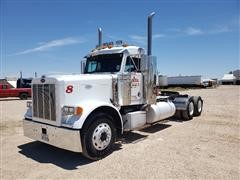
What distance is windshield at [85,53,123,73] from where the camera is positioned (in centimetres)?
771

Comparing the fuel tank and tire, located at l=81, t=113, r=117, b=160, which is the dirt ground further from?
the fuel tank

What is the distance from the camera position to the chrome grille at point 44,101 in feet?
20.4

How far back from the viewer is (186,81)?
58.1 meters

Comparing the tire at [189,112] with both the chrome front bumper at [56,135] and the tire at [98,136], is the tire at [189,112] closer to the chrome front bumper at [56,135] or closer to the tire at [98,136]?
the tire at [98,136]

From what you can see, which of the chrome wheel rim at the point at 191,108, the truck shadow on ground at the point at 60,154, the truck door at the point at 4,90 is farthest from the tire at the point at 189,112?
the truck door at the point at 4,90

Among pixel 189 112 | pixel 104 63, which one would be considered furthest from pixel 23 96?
pixel 104 63

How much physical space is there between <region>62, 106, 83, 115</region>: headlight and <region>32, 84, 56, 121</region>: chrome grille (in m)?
0.32

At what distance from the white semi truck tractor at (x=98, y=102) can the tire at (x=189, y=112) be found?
228cm

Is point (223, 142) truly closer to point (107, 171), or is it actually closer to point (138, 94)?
point (138, 94)

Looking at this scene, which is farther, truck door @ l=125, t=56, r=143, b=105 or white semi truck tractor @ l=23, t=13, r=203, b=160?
truck door @ l=125, t=56, r=143, b=105

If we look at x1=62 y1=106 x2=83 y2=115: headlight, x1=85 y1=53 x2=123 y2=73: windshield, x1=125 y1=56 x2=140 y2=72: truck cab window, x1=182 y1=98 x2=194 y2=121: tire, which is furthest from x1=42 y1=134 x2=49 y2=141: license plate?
x1=182 y1=98 x2=194 y2=121: tire

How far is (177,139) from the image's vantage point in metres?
7.85

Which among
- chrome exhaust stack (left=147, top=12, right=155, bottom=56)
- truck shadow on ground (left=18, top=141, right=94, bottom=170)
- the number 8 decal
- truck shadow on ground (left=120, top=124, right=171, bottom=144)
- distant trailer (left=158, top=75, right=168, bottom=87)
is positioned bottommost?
truck shadow on ground (left=18, top=141, right=94, bottom=170)

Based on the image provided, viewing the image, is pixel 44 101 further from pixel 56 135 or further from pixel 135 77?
pixel 135 77
